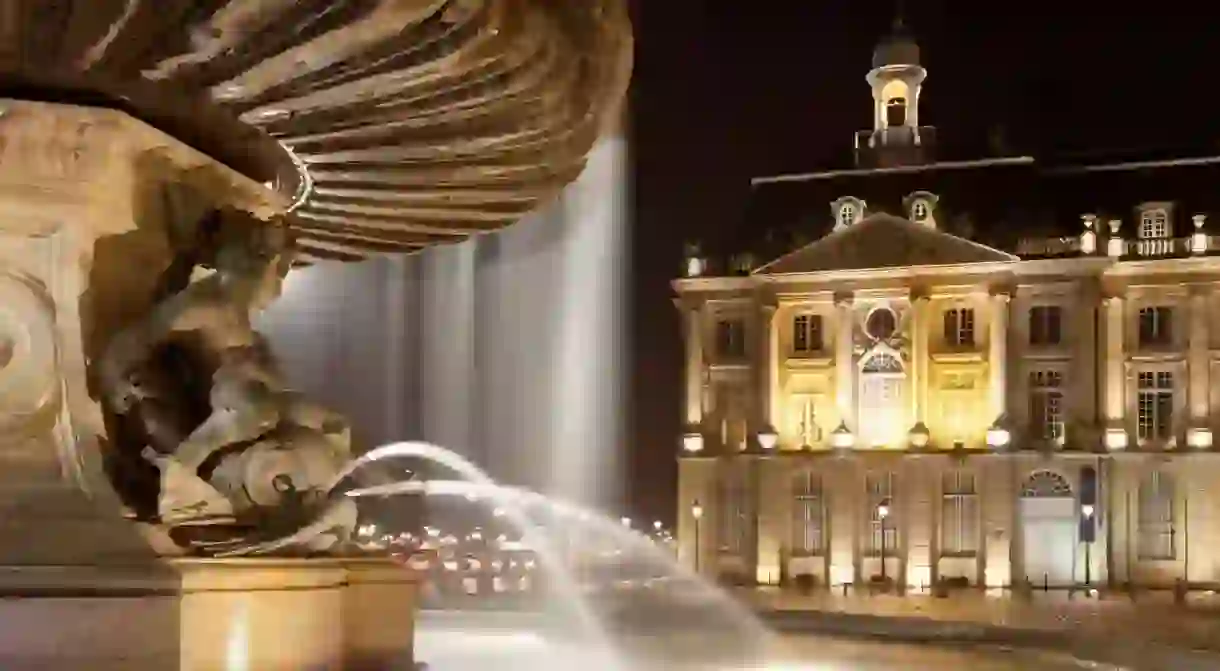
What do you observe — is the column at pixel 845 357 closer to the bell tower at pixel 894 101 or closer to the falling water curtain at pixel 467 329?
the bell tower at pixel 894 101

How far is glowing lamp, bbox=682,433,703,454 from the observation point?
5016 centimetres

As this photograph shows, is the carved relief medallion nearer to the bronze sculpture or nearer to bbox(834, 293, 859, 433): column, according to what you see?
the bronze sculpture

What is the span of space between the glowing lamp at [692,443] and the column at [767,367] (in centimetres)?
199

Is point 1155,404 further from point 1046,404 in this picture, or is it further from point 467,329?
point 467,329

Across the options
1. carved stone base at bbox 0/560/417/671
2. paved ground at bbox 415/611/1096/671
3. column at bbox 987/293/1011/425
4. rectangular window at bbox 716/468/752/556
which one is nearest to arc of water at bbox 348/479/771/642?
carved stone base at bbox 0/560/417/671

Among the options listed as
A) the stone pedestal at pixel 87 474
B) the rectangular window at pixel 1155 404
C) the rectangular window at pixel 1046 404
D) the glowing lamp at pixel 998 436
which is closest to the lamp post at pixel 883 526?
the glowing lamp at pixel 998 436

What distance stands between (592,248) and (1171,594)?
2111 centimetres

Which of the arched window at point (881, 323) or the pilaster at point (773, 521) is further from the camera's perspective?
the arched window at point (881, 323)

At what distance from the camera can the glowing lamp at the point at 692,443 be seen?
5016cm

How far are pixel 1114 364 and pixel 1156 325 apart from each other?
5.54ft

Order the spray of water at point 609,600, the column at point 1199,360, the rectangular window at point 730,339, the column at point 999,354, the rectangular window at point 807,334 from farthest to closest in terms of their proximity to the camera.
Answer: the rectangular window at point 730,339, the rectangular window at point 807,334, the column at point 999,354, the column at point 1199,360, the spray of water at point 609,600

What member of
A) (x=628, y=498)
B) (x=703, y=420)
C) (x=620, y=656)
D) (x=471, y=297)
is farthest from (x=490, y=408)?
(x=628, y=498)

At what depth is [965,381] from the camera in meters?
48.2

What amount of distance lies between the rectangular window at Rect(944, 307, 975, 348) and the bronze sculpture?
4387 cm
